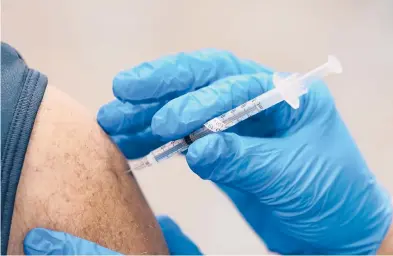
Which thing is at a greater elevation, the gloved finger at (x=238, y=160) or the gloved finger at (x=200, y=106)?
the gloved finger at (x=200, y=106)

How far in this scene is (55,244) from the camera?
0.71 m

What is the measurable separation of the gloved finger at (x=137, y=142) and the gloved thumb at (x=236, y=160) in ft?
0.82

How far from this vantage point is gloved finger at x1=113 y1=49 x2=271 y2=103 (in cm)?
91

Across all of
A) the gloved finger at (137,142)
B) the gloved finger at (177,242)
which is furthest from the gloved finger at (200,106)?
the gloved finger at (177,242)

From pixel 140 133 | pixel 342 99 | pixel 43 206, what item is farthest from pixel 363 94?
pixel 43 206

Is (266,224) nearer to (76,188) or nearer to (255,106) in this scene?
(255,106)

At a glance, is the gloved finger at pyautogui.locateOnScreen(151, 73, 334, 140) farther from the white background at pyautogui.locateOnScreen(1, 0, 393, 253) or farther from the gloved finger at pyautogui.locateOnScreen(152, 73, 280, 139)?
the white background at pyautogui.locateOnScreen(1, 0, 393, 253)

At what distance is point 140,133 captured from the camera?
1.08 m

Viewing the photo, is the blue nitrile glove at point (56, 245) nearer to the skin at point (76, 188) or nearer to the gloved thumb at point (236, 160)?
the skin at point (76, 188)

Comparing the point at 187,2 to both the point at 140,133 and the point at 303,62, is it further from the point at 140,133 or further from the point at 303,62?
the point at 140,133

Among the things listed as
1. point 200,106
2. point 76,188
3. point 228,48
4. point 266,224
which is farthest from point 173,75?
point 228,48

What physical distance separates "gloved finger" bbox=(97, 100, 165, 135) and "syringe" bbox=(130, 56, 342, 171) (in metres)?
0.11

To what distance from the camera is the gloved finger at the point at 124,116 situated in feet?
3.12

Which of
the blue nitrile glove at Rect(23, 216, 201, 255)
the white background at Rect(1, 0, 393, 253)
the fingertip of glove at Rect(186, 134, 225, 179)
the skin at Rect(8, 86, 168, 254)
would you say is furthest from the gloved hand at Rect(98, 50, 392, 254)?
the white background at Rect(1, 0, 393, 253)
